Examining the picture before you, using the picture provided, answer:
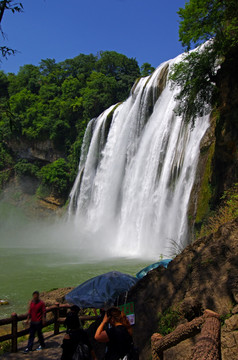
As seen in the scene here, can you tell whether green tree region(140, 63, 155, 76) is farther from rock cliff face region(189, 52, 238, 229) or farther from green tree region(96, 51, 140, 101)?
rock cliff face region(189, 52, 238, 229)

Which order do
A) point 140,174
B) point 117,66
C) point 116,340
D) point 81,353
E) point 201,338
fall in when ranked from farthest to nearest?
point 117,66, point 140,174, point 81,353, point 116,340, point 201,338

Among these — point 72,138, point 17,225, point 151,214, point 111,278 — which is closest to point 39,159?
point 72,138

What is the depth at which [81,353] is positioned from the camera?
3.71 metres

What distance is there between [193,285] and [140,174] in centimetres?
1622

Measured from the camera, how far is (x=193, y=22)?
11609 millimetres

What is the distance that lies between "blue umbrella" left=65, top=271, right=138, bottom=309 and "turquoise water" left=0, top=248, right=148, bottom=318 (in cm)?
425

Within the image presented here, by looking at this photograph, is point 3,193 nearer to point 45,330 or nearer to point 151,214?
point 151,214

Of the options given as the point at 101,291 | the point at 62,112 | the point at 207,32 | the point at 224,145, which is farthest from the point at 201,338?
the point at 62,112

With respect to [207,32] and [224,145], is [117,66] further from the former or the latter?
[224,145]

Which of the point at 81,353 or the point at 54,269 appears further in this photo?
the point at 54,269

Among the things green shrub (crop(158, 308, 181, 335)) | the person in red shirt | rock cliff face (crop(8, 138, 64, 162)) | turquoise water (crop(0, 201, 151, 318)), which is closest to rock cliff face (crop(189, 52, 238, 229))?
turquoise water (crop(0, 201, 151, 318))

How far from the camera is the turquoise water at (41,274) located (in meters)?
11.2

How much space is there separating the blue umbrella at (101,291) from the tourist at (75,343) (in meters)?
1.91

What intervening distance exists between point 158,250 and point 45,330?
9.12 metres
